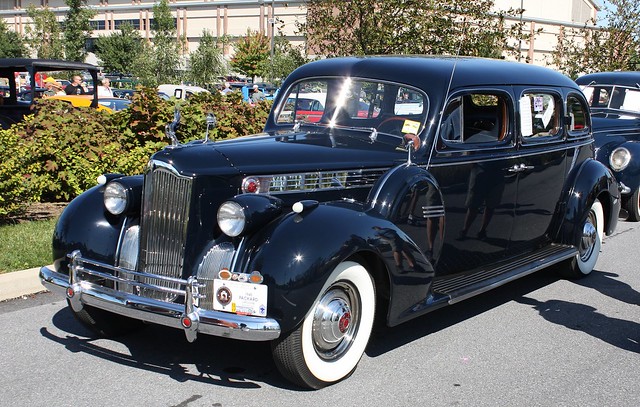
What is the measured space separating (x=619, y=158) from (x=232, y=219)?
8.02 meters

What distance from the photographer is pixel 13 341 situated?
5.03 meters

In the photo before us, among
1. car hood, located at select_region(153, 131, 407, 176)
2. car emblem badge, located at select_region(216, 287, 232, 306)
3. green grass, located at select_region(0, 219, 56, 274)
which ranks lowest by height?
green grass, located at select_region(0, 219, 56, 274)

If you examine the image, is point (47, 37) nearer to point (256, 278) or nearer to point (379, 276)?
point (379, 276)

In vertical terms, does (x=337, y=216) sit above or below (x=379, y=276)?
above

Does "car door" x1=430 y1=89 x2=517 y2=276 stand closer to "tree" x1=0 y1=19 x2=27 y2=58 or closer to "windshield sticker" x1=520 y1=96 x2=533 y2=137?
"windshield sticker" x1=520 y1=96 x2=533 y2=137

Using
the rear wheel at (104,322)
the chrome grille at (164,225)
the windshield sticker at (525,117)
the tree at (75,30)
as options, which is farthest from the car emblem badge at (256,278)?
the tree at (75,30)

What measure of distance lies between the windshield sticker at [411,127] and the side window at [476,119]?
191mm

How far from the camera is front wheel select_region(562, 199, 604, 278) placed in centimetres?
703

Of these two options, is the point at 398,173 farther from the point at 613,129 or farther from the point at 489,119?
the point at 613,129

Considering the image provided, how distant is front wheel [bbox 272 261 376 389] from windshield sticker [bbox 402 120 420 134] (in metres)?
1.39

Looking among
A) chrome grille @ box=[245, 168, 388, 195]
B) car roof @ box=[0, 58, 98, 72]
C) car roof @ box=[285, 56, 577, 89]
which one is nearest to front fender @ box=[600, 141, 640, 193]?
car roof @ box=[285, 56, 577, 89]

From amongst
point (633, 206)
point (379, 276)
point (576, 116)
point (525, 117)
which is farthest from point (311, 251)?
point (633, 206)

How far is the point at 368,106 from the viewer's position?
5.69m

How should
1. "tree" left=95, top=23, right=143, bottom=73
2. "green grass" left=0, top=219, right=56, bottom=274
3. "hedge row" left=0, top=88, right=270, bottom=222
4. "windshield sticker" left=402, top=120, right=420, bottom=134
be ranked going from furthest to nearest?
"tree" left=95, top=23, right=143, bottom=73 → "hedge row" left=0, top=88, right=270, bottom=222 → "green grass" left=0, top=219, right=56, bottom=274 → "windshield sticker" left=402, top=120, right=420, bottom=134
